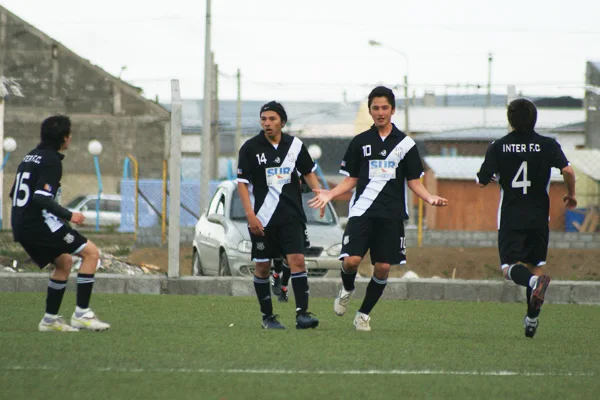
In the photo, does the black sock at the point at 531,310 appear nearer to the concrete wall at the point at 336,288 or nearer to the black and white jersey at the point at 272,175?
the black and white jersey at the point at 272,175

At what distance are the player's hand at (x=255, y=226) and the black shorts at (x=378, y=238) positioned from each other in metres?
0.67

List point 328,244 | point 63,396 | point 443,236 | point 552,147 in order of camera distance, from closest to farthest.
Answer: point 63,396
point 552,147
point 328,244
point 443,236

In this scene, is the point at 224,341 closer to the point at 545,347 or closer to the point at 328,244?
the point at 545,347

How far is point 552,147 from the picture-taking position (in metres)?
8.94

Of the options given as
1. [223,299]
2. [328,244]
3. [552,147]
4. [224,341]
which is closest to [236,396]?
[224,341]

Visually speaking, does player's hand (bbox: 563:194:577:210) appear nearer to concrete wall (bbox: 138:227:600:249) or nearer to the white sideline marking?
the white sideline marking

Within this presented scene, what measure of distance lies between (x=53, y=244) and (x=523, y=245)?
11.6 feet

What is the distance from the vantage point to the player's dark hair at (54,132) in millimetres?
8438

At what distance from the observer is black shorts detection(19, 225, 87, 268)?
848 cm

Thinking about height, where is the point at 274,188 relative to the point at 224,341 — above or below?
above

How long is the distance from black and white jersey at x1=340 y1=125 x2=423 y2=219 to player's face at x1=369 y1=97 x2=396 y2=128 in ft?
0.34

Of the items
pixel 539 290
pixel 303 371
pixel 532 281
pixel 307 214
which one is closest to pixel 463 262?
pixel 307 214

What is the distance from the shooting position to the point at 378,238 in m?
9.12

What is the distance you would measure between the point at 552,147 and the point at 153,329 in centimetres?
336
